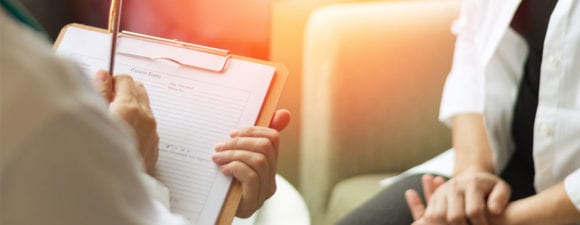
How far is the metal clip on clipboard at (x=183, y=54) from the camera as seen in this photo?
794 millimetres

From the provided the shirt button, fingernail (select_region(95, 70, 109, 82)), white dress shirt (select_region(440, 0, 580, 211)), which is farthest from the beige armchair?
fingernail (select_region(95, 70, 109, 82))

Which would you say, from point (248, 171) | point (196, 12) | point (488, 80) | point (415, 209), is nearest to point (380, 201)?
point (415, 209)

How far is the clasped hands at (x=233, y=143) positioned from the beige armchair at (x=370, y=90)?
1.51ft

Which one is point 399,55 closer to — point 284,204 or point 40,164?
point 284,204

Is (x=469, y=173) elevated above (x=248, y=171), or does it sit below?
below

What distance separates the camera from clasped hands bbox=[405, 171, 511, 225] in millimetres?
943

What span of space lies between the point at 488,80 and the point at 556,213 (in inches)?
9.8

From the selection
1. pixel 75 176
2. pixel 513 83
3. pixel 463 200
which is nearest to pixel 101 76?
pixel 75 176

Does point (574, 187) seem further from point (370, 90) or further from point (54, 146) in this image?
point (54, 146)

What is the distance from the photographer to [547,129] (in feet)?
3.00

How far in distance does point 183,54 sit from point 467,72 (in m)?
0.51

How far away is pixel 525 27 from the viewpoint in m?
1.03

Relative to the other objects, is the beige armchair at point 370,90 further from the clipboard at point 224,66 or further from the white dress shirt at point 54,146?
the white dress shirt at point 54,146

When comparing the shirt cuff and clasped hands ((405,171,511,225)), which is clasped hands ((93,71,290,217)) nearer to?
clasped hands ((405,171,511,225))
